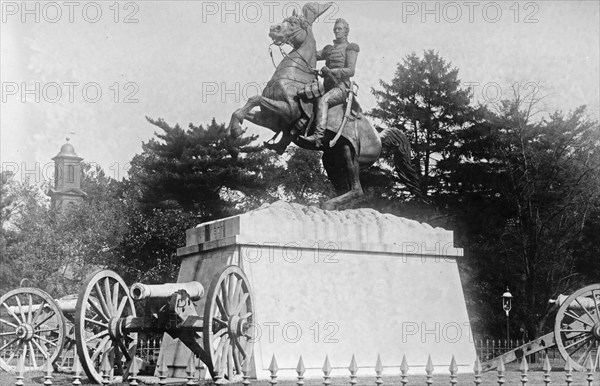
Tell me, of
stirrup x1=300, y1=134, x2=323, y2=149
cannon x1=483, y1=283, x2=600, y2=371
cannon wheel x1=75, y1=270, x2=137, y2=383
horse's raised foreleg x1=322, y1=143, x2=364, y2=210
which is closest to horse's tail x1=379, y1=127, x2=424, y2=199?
horse's raised foreleg x1=322, y1=143, x2=364, y2=210

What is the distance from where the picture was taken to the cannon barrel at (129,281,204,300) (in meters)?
12.1

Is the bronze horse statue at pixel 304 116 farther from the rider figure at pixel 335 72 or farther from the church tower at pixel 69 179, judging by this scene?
the church tower at pixel 69 179

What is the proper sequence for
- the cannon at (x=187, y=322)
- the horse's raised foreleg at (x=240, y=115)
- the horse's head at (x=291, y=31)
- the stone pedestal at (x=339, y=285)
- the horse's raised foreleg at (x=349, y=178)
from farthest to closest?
the horse's raised foreleg at (x=349, y=178) < the horse's head at (x=291, y=31) < the horse's raised foreleg at (x=240, y=115) < the stone pedestal at (x=339, y=285) < the cannon at (x=187, y=322)

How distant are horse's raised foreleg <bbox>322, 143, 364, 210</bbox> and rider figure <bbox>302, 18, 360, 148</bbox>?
2.32 ft

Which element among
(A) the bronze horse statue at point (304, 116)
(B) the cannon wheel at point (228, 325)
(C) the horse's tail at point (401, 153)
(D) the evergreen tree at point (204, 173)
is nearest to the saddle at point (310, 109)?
(A) the bronze horse statue at point (304, 116)

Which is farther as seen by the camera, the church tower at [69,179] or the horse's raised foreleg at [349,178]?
the church tower at [69,179]

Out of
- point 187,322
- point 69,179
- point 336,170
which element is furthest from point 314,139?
point 69,179

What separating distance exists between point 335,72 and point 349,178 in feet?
6.80

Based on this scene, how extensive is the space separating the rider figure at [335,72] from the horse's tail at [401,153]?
1.81 m

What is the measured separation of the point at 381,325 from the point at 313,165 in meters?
30.3

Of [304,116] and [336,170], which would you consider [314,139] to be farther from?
[336,170]

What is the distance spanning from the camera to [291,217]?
15.3 meters

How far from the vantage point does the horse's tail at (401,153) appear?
18203 millimetres

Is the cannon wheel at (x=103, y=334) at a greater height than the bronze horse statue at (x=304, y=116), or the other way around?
the bronze horse statue at (x=304, y=116)
